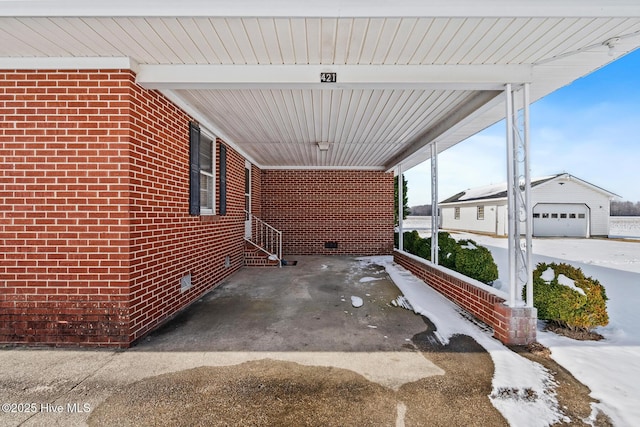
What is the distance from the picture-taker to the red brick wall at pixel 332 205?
388 inches

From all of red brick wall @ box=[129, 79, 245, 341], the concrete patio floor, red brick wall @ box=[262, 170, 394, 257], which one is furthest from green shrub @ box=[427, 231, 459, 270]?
red brick wall @ box=[129, 79, 245, 341]

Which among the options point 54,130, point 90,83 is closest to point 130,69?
point 90,83

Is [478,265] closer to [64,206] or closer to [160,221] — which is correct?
[160,221]

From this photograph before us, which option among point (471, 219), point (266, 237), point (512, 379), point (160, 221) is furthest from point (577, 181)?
point (160, 221)

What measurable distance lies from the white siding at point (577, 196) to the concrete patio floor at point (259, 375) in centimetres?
1835

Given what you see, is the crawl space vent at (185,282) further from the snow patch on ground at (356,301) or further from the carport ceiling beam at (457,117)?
the carport ceiling beam at (457,117)

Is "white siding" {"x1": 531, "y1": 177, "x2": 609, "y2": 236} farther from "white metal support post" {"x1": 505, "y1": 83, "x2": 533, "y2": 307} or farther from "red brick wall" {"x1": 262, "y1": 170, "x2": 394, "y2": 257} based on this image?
"white metal support post" {"x1": 505, "y1": 83, "x2": 533, "y2": 307}

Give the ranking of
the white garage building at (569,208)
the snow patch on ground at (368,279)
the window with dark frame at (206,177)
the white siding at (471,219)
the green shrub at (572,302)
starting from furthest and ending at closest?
the white siding at (471,219)
the white garage building at (569,208)
the snow patch on ground at (368,279)
the window with dark frame at (206,177)
the green shrub at (572,302)

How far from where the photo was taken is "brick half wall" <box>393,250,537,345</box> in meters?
3.07

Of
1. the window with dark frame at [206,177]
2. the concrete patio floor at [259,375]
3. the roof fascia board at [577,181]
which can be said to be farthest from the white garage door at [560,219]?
the window with dark frame at [206,177]

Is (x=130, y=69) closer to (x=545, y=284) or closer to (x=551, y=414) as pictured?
(x=551, y=414)

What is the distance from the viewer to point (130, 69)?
9.99 ft

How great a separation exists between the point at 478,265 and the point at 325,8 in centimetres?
478

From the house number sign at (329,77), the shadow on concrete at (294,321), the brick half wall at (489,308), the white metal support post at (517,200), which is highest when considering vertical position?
the house number sign at (329,77)
